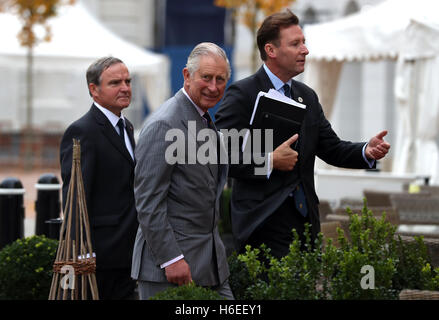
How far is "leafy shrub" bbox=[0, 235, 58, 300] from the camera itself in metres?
5.52

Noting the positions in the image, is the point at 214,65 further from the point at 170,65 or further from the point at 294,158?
the point at 170,65

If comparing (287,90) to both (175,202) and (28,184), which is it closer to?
(175,202)

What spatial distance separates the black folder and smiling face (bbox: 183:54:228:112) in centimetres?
65

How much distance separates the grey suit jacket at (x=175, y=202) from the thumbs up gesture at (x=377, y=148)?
3.24ft

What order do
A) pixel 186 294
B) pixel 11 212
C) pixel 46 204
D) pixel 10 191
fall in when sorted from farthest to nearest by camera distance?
pixel 46 204
pixel 10 191
pixel 11 212
pixel 186 294

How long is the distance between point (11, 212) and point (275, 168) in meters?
3.83

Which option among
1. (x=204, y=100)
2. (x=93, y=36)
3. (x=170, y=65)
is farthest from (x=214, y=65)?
(x=170, y=65)

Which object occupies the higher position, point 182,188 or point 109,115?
point 109,115

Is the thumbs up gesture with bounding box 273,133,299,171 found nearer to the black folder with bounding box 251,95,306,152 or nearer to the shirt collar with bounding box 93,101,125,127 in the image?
the black folder with bounding box 251,95,306,152

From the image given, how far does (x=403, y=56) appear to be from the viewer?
1073 centimetres

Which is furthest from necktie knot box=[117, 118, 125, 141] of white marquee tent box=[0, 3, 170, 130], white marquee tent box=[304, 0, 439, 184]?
white marquee tent box=[0, 3, 170, 130]

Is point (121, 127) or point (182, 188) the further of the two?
point (121, 127)

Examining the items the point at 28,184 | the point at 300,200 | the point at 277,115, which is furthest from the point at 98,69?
the point at 28,184
